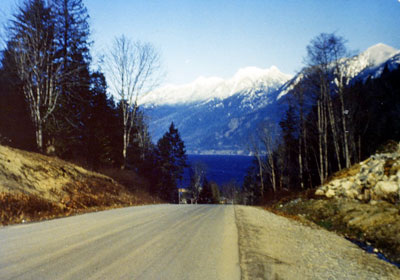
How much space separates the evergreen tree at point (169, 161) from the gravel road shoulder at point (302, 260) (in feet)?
105

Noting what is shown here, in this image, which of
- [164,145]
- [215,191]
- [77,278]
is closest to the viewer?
[77,278]

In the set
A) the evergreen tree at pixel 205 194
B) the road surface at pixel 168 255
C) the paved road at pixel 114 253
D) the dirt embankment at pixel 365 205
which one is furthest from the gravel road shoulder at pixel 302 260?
the evergreen tree at pixel 205 194

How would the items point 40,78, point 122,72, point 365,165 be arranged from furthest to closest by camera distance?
point 122,72 → point 40,78 → point 365,165

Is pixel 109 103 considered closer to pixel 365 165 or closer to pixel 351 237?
pixel 365 165

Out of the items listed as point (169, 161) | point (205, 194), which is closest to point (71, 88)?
point (169, 161)

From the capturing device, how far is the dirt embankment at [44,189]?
9930 mm

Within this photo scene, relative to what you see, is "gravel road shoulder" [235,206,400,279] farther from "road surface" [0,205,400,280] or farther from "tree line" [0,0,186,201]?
"tree line" [0,0,186,201]

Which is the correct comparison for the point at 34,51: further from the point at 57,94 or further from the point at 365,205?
the point at 365,205

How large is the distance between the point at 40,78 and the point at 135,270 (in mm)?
19078

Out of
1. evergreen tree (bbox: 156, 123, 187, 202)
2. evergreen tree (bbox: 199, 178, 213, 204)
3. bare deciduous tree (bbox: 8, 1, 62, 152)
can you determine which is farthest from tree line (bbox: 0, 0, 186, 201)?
evergreen tree (bbox: 199, 178, 213, 204)

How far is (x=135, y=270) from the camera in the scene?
430 cm

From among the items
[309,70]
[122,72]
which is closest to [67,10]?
[122,72]

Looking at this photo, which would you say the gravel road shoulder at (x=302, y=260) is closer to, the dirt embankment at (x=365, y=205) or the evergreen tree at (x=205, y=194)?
the dirt embankment at (x=365, y=205)

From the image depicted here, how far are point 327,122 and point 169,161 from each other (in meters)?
25.1
